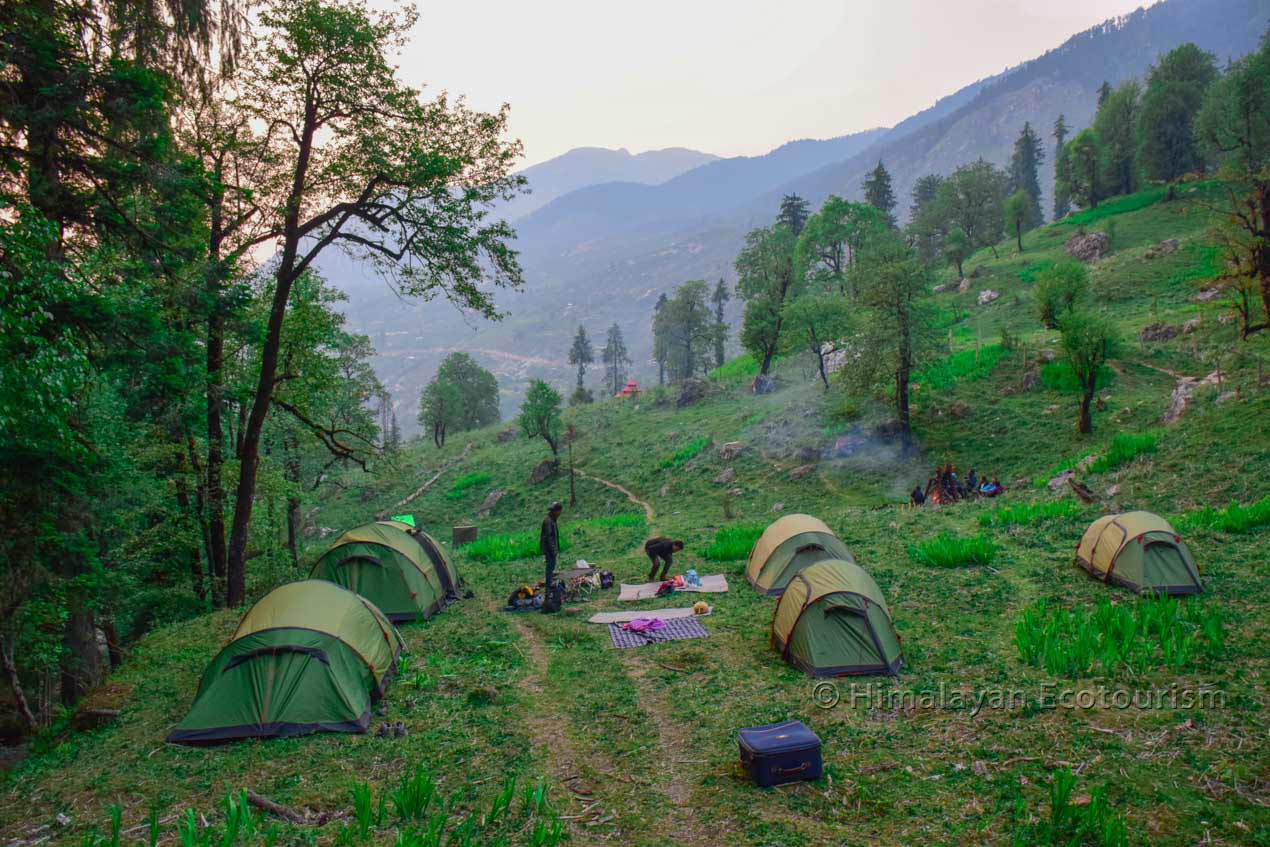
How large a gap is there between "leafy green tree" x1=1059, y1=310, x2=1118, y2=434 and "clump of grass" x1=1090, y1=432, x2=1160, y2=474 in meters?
4.55

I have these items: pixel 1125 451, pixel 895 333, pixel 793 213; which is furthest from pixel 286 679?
pixel 793 213

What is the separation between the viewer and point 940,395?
35.0m

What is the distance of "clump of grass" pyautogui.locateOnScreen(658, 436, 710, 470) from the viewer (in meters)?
38.5

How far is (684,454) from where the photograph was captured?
128 ft

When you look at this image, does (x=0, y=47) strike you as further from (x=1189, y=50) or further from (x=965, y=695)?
(x=1189, y=50)

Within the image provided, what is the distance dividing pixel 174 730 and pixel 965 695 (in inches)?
448

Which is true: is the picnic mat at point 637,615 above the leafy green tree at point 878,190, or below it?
below

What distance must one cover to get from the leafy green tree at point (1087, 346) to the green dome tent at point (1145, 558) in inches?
615

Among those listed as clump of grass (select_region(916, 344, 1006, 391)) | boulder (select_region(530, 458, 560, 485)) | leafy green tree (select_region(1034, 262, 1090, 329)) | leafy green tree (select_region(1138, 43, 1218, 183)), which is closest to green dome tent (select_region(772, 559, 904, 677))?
clump of grass (select_region(916, 344, 1006, 391))

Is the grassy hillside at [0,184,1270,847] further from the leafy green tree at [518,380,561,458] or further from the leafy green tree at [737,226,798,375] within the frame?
the leafy green tree at [737,226,798,375]

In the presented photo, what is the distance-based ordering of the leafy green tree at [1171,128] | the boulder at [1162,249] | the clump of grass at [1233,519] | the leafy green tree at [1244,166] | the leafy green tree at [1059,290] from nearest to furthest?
1. the clump of grass at [1233,519]
2. the leafy green tree at [1244,166]
3. the leafy green tree at [1059,290]
4. the boulder at [1162,249]
5. the leafy green tree at [1171,128]

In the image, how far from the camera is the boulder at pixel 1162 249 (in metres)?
47.8

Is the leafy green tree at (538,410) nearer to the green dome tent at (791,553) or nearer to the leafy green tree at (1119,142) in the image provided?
the green dome tent at (791,553)

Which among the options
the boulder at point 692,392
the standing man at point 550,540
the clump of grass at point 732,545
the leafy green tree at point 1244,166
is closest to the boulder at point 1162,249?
the leafy green tree at point 1244,166
